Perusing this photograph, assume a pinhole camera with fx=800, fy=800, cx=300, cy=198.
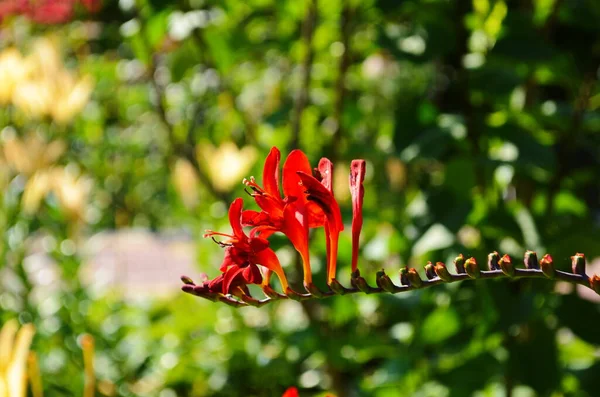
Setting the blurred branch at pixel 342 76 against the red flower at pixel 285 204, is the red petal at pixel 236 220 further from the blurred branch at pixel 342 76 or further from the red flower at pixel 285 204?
the blurred branch at pixel 342 76

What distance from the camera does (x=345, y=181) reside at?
160cm

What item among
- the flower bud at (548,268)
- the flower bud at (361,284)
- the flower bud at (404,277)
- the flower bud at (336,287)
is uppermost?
the flower bud at (548,268)

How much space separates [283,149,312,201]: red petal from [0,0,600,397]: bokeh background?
1.87 feet

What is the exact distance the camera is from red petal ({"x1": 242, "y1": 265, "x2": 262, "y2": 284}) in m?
0.47

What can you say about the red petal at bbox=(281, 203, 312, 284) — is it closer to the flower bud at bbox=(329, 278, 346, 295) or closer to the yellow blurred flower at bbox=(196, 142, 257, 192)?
the flower bud at bbox=(329, 278, 346, 295)

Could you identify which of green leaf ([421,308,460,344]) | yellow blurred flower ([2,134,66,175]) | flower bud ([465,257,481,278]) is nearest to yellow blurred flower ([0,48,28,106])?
yellow blurred flower ([2,134,66,175])

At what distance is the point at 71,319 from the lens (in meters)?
1.66

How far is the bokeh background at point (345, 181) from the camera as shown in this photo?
110 cm

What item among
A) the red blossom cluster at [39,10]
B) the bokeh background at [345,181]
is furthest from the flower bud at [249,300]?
the red blossom cluster at [39,10]

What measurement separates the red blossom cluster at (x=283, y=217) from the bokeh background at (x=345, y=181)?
0.56m

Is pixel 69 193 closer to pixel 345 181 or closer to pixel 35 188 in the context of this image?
pixel 35 188

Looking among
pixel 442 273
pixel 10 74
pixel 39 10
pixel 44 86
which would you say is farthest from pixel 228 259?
pixel 39 10

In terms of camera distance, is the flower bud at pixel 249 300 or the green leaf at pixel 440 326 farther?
the green leaf at pixel 440 326

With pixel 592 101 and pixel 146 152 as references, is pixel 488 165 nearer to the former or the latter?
pixel 592 101
